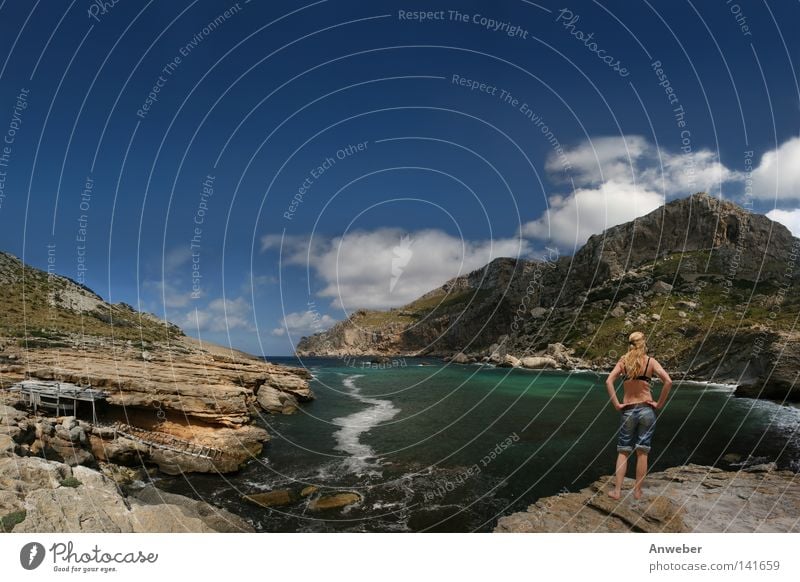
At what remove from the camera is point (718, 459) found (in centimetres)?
2017

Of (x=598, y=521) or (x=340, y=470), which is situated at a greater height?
(x=598, y=521)

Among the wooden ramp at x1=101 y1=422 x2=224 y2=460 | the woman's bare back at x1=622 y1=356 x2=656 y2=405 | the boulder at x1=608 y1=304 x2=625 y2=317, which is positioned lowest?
the wooden ramp at x1=101 y1=422 x2=224 y2=460

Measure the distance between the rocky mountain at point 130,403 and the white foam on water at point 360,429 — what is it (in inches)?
219

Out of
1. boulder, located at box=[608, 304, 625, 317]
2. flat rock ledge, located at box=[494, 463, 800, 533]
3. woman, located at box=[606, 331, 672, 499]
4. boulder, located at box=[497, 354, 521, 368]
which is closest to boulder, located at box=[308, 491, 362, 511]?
flat rock ledge, located at box=[494, 463, 800, 533]

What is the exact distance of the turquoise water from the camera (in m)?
14.9

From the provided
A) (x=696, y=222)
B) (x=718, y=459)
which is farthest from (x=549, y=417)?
(x=696, y=222)

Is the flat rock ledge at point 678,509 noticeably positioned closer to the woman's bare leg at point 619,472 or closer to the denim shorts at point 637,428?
the woman's bare leg at point 619,472

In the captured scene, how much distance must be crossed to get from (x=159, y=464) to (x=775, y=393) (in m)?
54.5

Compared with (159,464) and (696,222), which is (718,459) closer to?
(159,464)

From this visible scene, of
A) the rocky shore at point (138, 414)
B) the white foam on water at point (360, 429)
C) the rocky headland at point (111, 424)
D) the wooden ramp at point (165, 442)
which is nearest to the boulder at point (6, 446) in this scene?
the rocky headland at point (111, 424)

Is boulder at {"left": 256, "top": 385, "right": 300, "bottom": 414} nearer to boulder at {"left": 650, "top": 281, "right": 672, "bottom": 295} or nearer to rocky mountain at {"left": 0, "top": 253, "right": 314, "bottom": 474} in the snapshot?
rocky mountain at {"left": 0, "top": 253, "right": 314, "bottom": 474}

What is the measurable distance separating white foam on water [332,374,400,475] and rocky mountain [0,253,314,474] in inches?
219

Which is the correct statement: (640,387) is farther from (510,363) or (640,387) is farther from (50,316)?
(510,363)

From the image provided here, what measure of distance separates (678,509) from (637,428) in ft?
8.21
